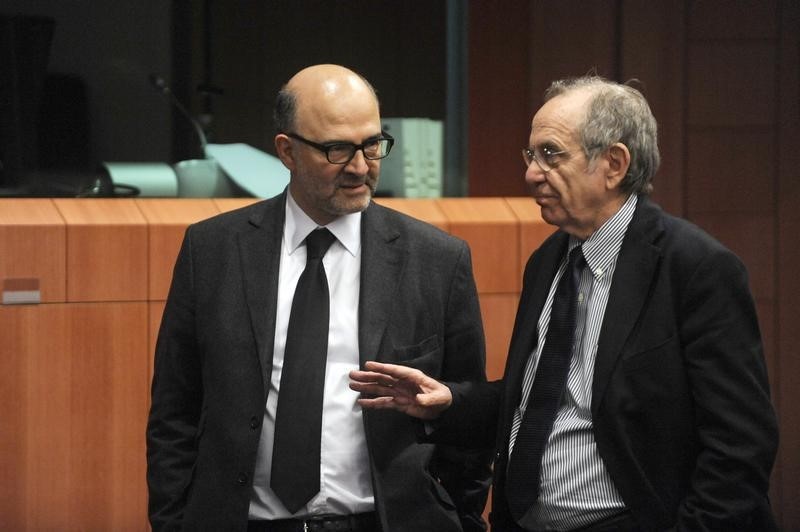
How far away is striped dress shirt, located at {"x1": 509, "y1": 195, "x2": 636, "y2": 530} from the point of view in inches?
91.2

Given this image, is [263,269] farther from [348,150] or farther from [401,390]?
[401,390]

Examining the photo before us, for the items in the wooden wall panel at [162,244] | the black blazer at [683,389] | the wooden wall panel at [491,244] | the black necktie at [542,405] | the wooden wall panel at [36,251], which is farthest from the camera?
the wooden wall panel at [491,244]

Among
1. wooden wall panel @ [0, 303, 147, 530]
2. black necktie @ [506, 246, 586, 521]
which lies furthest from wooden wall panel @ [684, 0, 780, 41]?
black necktie @ [506, 246, 586, 521]

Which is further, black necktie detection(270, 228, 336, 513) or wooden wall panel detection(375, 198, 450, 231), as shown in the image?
wooden wall panel detection(375, 198, 450, 231)

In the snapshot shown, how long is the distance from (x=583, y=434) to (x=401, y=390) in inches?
16.4

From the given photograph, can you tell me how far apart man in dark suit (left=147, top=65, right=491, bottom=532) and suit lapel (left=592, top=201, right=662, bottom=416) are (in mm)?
481

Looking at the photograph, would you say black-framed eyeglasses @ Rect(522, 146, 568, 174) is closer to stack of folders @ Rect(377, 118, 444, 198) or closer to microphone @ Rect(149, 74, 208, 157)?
stack of folders @ Rect(377, 118, 444, 198)

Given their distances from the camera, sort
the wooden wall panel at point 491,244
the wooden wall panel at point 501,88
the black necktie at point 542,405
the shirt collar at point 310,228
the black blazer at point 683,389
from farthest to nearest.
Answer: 1. the wooden wall panel at point 501,88
2. the wooden wall panel at point 491,244
3. the shirt collar at point 310,228
4. the black necktie at point 542,405
5. the black blazer at point 683,389

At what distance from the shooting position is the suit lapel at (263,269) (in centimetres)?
261

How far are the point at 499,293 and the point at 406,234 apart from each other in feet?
5.83

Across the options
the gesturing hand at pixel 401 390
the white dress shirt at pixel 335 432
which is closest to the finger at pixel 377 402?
the gesturing hand at pixel 401 390

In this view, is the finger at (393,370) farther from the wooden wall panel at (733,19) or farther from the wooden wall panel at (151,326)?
the wooden wall panel at (733,19)

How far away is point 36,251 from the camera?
13.5 ft

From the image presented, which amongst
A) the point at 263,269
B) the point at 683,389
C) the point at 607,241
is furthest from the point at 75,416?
the point at 683,389
